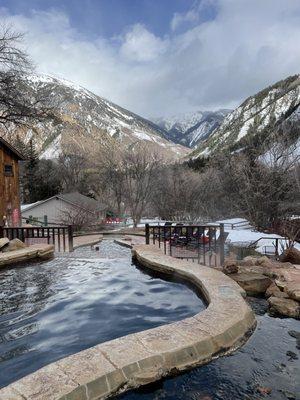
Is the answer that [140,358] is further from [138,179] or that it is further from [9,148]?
[138,179]

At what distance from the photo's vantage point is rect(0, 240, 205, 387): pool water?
4.28 metres

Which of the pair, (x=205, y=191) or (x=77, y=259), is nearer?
(x=77, y=259)

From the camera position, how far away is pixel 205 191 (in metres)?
33.3

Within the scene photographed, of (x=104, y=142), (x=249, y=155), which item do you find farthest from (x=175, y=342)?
(x=104, y=142)

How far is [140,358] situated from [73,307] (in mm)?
2548

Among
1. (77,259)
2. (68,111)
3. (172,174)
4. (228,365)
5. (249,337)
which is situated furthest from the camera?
(68,111)

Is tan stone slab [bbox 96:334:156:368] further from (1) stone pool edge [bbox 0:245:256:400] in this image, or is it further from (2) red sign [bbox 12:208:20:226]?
(2) red sign [bbox 12:208:20:226]

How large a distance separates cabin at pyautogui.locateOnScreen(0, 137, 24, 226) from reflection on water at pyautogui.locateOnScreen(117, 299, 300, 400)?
18011 mm

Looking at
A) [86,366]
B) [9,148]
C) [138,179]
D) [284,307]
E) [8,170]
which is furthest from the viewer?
[138,179]

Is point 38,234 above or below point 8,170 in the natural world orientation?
below

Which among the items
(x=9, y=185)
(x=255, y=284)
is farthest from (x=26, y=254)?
(x=9, y=185)

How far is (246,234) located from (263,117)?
63305 millimetres

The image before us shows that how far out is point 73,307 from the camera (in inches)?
226

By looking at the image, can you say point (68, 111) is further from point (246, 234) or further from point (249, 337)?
point (249, 337)
